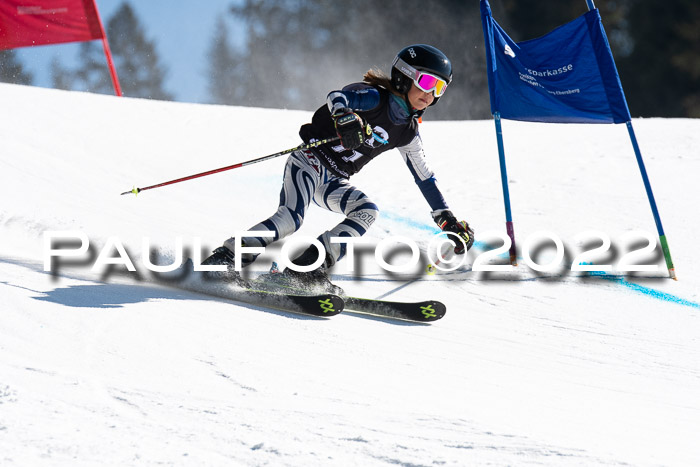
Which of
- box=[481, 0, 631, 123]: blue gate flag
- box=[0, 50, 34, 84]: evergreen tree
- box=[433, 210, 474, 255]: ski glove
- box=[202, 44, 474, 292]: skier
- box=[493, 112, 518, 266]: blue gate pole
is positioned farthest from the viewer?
box=[0, 50, 34, 84]: evergreen tree

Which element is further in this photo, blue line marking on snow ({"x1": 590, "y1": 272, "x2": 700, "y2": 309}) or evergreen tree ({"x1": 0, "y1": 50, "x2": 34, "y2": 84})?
evergreen tree ({"x1": 0, "y1": 50, "x2": 34, "y2": 84})

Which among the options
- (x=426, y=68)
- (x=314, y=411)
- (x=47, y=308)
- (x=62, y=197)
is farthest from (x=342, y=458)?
(x=62, y=197)

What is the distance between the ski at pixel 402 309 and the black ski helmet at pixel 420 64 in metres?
1.10

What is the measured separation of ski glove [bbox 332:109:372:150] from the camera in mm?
3514

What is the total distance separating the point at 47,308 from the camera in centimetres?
301

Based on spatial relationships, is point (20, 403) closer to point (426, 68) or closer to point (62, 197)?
point (426, 68)

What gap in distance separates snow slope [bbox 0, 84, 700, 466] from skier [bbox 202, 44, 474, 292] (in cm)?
35

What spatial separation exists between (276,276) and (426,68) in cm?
132

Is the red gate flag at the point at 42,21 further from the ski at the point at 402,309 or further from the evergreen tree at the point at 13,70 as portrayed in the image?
the evergreen tree at the point at 13,70

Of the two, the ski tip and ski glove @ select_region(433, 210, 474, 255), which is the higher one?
ski glove @ select_region(433, 210, 474, 255)

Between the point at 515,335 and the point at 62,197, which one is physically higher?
the point at 62,197

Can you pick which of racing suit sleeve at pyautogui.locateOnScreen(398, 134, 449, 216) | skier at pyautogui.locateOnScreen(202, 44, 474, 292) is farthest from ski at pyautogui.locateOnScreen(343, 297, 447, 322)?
racing suit sleeve at pyautogui.locateOnScreen(398, 134, 449, 216)

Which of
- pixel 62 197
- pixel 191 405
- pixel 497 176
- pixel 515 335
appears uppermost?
pixel 497 176

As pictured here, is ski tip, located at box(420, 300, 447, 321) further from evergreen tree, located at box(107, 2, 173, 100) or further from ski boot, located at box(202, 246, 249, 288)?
evergreen tree, located at box(107, 2, 173, 100)
